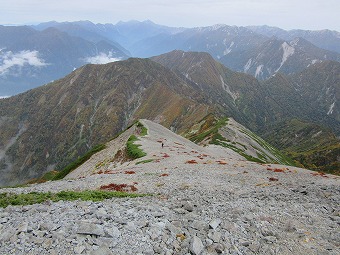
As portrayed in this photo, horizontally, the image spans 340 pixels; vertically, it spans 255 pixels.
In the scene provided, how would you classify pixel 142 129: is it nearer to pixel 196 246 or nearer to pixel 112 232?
pixel 112 232

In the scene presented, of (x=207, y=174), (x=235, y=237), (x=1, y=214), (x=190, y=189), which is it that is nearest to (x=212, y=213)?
(x=235, y=237)

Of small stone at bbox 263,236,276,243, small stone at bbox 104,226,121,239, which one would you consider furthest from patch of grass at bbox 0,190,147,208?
small stone at bbox 263,236,276,243

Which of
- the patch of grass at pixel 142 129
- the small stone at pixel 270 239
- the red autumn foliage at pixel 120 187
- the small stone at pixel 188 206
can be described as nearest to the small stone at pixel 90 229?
the small stone at pixel 188 206

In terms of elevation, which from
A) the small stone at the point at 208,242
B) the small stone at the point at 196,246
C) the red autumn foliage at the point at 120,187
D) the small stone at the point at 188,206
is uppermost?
the small stone at the point at 196,246

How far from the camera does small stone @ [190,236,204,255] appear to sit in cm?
1519

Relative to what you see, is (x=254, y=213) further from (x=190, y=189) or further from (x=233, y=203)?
(x=190, y=189)

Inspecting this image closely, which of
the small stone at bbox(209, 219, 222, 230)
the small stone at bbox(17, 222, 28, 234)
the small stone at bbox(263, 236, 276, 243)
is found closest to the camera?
the small stone at bbox(17, 222, 28, 234)

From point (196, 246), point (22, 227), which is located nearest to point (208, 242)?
point (196, 246)

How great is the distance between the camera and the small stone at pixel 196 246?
49.8 feet

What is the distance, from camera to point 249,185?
3372 cm

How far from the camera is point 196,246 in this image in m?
15.5

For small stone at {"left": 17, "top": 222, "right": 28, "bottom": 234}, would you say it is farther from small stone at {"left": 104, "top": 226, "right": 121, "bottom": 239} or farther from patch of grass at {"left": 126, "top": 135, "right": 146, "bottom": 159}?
patch of grass at {"left": 126, "top": 135, "right": 146, "bottom": 159}

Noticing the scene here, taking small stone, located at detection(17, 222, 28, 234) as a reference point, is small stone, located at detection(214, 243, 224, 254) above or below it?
below

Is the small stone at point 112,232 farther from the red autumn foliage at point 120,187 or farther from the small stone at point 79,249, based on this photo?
the red autumn foliage at point 120,187
